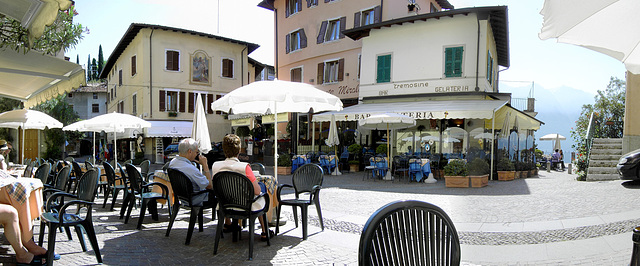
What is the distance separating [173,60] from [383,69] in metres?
14.4

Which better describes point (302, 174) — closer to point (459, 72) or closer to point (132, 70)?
point (459, 72)

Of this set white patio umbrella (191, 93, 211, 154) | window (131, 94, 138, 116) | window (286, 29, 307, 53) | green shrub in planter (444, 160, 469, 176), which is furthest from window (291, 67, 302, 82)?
white patio umbrella (191, 93, 211, 154)

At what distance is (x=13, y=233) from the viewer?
348 cm

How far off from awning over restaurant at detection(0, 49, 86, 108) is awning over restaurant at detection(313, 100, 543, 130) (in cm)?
1016

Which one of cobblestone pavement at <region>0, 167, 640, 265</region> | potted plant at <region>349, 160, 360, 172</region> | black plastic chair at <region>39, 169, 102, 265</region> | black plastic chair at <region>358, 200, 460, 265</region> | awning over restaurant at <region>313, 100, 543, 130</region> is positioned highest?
awning over restaurant at <region>313, 100, 543, 130</region>

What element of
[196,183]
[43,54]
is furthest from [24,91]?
[196,183]

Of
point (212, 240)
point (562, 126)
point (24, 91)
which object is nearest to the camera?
point (212, 240)

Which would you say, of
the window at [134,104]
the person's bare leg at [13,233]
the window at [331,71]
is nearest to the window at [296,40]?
the window at [331,71]

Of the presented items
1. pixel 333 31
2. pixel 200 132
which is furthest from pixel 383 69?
pixel 200 132

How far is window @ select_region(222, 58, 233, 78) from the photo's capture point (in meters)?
27.2

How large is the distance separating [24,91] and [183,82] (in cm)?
1825

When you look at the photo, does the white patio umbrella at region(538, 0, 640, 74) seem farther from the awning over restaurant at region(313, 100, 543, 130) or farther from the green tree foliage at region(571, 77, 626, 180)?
the green tree foliage at region(571, 77, 626, 180)

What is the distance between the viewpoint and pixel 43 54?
5.09 metres

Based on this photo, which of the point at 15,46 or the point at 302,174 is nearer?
the point at 15,46
